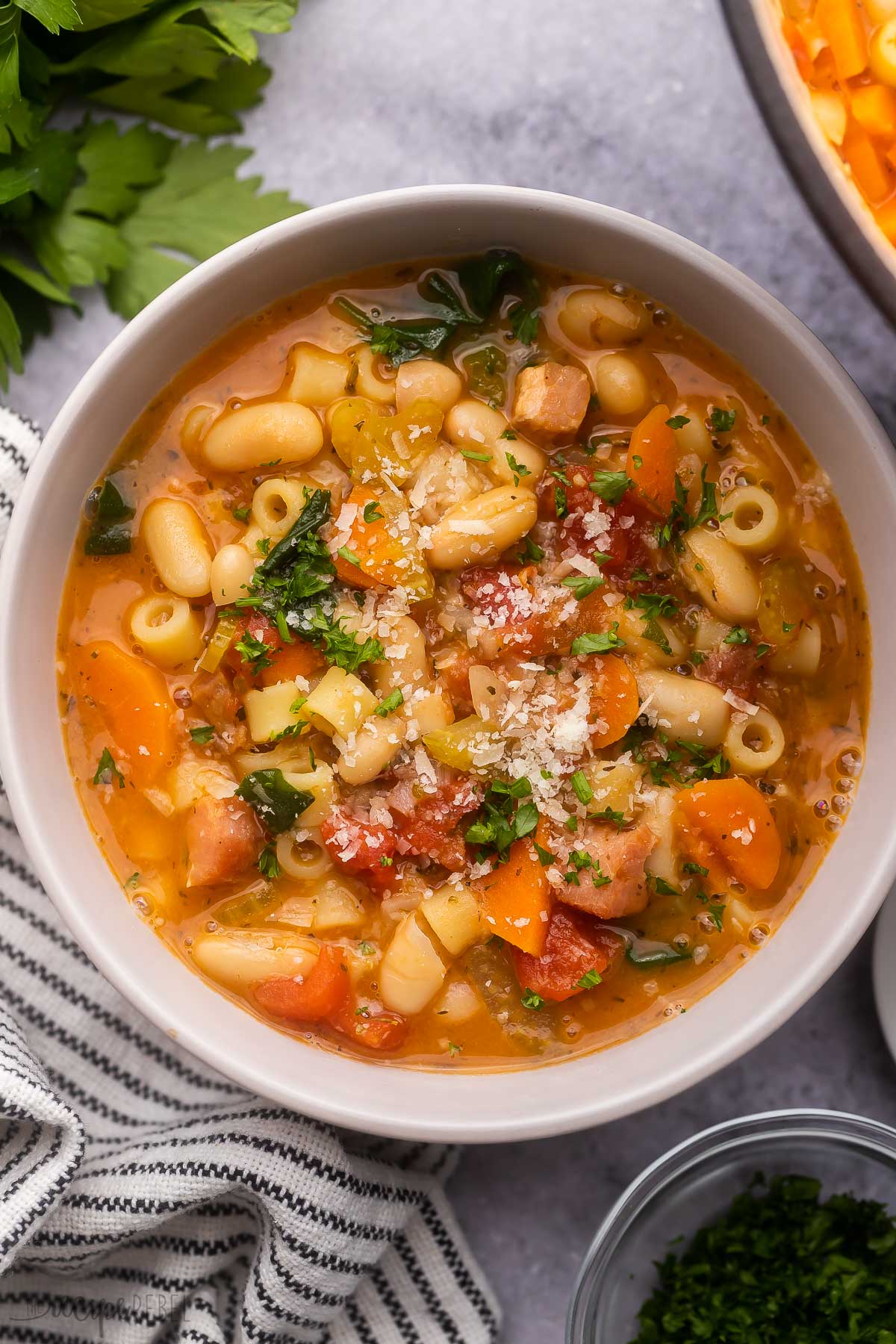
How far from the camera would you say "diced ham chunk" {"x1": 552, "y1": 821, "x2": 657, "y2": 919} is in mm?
3064

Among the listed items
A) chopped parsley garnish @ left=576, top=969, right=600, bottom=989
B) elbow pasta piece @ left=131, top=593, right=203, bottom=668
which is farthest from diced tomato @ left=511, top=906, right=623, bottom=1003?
elbow pasta piece @ left=131, top=593, right=203, bottom=668

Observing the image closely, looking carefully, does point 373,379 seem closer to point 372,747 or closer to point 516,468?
point 516,468

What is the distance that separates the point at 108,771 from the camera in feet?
10.9

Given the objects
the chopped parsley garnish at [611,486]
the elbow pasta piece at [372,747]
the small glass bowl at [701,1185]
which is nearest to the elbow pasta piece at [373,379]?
the chopped parsley garnish at [611,486]

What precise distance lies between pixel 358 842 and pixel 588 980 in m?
0.66

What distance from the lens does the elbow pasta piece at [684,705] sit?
313 centimetres

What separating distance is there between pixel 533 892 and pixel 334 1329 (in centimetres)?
161

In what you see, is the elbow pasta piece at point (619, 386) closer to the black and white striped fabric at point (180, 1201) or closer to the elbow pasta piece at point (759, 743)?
the elbow pasta piece at point (759, 743)

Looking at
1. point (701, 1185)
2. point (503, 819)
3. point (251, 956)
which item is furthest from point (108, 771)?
point (701, 1185)

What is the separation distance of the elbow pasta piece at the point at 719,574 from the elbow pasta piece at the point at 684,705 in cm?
21

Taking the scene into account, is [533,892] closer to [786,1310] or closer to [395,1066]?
[395,1066]

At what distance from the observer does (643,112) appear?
3.74 metres

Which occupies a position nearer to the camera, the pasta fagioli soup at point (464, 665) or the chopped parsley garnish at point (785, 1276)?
the pasta fagioli soup at point (464, 665)

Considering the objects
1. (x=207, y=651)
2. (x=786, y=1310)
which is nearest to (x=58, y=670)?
(x=207, y=651)
